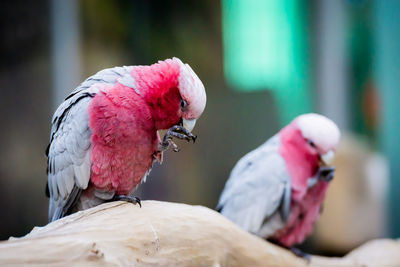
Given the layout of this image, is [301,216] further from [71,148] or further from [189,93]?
[71,148]

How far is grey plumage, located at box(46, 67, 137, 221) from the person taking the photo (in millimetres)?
1384

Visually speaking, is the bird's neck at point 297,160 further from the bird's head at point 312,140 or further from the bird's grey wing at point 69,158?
the bird's grey wing at point 69,158

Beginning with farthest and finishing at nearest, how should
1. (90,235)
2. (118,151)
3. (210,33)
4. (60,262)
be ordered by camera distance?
(210,33) < (118,151) < (90,235) < (60,262)

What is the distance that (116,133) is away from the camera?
135cm

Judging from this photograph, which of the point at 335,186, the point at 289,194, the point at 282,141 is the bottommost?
the point at 335,186

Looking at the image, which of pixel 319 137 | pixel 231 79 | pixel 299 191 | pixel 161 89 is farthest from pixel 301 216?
pixel 231 79

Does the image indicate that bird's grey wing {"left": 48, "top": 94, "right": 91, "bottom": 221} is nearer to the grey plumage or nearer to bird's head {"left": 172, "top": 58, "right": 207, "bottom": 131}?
the grey plumage

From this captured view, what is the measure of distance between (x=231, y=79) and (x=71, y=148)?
2.13 m

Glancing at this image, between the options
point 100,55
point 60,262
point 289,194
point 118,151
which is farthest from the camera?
point 100,55

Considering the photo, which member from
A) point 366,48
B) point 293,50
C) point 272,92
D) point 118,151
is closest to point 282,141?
point 118,151

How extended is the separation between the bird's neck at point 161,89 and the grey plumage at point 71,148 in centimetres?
8

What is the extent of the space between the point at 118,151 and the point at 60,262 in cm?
42

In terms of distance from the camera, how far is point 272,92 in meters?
3.61

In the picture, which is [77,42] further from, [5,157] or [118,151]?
[118,151]
